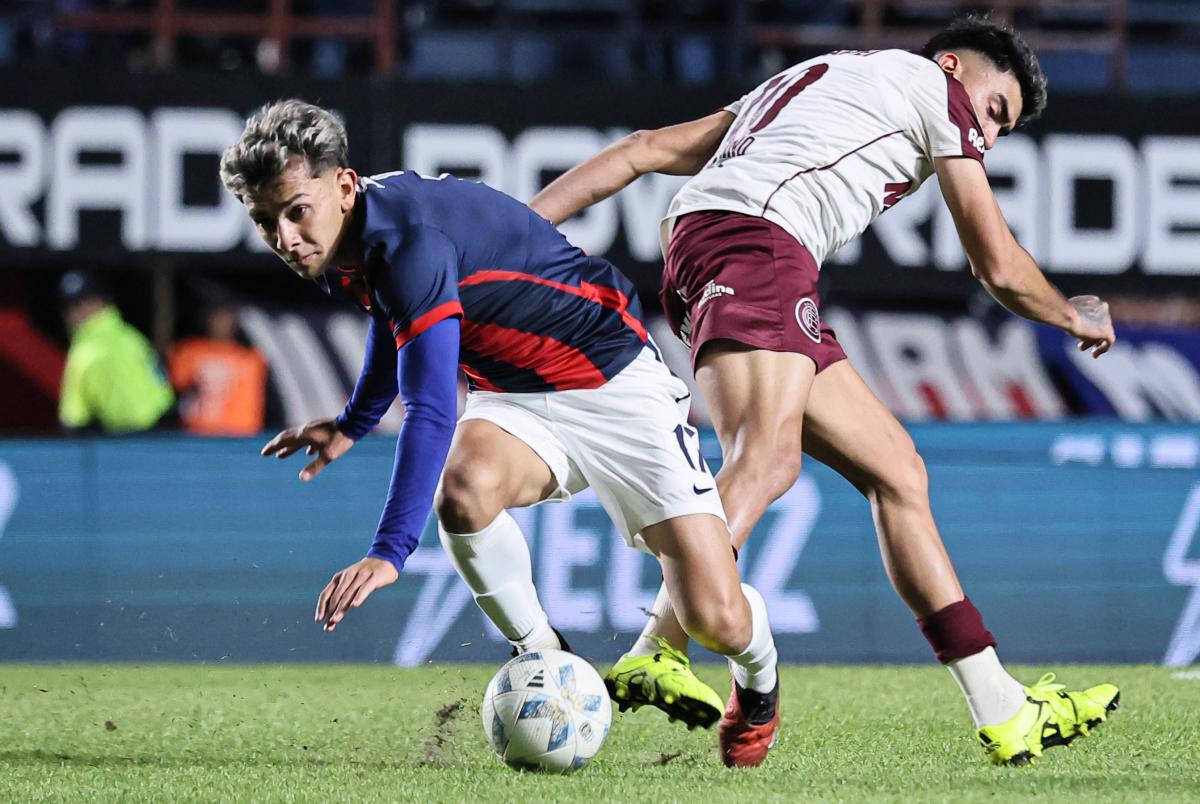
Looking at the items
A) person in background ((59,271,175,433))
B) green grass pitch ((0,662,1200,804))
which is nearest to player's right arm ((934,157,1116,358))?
green grass pitch ((0,662,1200,804))

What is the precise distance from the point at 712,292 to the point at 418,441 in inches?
45.9

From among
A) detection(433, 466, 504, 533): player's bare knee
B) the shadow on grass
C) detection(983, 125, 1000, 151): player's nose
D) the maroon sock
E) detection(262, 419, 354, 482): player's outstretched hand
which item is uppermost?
detection(983, 125, 1000, 151): player's nose

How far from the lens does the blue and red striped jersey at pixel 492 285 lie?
3.84m

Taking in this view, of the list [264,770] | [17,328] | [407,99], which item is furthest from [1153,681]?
[17,328]

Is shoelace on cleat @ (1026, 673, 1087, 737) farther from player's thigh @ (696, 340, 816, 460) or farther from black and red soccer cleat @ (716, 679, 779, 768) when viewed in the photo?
player's thigh @ (696, 340, 816, 460)

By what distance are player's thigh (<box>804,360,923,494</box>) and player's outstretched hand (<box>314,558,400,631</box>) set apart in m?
1.47

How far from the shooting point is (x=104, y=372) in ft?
38.2

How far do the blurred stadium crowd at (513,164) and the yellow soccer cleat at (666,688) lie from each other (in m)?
6.90

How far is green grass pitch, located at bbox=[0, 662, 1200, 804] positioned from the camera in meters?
3.89

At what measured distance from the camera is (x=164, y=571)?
7945 millimetres

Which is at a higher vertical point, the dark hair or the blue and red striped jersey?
the dark hair

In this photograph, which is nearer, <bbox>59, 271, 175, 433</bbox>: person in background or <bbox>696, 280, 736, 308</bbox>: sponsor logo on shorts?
<bbox>696, 280, 736, 308</bbox>: sponsor logo on shorts

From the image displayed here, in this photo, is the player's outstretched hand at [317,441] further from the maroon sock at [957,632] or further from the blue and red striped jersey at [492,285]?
the maroon sock at [957,632]

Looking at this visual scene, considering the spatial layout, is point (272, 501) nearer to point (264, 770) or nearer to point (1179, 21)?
point (264, 770)
